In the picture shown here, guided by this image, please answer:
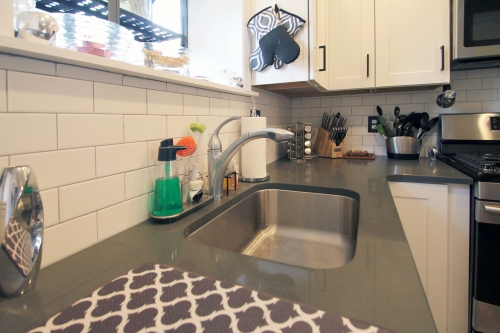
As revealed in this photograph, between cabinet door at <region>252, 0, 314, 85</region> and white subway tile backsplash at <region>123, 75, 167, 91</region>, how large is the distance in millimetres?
714

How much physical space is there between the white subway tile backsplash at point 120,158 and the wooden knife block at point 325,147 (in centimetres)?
159

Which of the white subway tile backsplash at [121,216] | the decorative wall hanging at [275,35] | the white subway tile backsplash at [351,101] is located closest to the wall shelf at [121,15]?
the decorative wall hanging at [275,35]

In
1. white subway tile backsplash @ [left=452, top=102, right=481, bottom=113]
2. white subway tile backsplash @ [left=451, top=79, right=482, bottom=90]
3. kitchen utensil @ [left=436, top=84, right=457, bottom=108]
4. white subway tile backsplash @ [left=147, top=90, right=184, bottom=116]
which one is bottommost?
white subway tile backsplash @ [left=147, top=90, right=184, bottom=116]

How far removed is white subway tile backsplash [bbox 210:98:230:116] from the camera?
1.21 m

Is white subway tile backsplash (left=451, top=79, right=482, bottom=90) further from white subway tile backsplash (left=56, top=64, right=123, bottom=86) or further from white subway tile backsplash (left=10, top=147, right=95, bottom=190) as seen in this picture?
white subway tile backsplash (left=10, top=147, right=95, bottom=190)

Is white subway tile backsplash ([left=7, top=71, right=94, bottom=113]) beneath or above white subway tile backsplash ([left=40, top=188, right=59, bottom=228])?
above

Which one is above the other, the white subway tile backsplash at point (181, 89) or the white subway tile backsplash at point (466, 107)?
the white subway tile backsplash at point (466, 107)

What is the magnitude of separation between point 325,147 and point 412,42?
2.83 ft

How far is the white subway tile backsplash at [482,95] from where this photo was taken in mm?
1879

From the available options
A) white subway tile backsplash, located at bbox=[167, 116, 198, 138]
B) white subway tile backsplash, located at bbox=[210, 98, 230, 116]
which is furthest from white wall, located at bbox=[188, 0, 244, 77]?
white subway tile backsplash, located at bbox=[167, 116, 198, 138]

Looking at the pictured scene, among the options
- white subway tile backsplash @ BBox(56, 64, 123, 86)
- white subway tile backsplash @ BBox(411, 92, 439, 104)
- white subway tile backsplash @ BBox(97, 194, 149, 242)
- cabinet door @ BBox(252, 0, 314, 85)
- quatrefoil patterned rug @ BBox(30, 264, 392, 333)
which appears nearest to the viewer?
quatrefoil patterned rug @ BBox(30, 264, 392, 333)

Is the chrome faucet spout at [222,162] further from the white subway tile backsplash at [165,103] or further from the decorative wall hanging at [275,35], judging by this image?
the decorative wall hanging at [275,35]

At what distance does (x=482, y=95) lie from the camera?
190 centimetres

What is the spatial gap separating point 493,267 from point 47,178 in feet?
5.31
